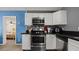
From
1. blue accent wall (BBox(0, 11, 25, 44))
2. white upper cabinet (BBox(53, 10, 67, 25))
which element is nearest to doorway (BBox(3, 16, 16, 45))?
blue accent wall (BBox(0, 11, 25, 44))

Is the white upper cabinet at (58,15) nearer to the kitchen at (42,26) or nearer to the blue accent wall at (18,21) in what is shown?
the kitchen at (42,26)

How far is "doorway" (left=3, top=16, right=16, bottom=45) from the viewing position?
2.01 ft

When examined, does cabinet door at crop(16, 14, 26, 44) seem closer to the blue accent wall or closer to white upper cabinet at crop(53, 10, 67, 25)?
the blue accent wall

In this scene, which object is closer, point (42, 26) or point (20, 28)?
point (20, 28)

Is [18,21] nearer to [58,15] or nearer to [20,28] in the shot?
[20,28]

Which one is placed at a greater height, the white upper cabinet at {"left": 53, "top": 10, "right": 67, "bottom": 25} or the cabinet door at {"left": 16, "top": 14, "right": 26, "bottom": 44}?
the white upper cabinet at {"left": 53, "top": 10, "right": 67, "bottom": 25}

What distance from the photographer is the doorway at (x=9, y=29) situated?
0.61 metres

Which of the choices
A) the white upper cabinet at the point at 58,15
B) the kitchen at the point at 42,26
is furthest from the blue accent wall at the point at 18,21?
the white upper cabinet at the point at 58,15

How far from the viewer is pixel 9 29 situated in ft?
2.01

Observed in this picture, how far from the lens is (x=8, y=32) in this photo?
615 millimetres

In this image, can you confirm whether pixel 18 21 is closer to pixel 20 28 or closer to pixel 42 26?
pixel 20 28

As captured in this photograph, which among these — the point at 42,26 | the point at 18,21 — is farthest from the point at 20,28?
the point at 42,26

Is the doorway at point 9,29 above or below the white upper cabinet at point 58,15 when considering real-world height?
below
